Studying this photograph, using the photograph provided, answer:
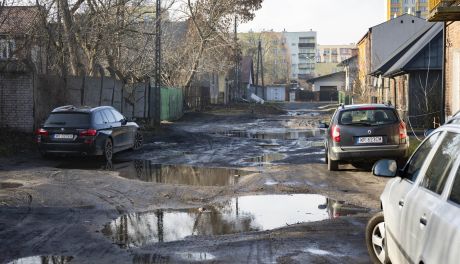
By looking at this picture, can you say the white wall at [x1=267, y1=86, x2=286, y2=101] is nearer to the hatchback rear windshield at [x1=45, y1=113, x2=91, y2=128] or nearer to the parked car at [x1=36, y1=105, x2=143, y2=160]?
the parked car at [x1=36, y1=105, x2=143, y2=160]

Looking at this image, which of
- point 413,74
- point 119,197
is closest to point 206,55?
point 413,74

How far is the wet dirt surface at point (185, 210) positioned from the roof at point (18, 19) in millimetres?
5592

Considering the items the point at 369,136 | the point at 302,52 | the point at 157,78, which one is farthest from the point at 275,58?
the point at 369,136

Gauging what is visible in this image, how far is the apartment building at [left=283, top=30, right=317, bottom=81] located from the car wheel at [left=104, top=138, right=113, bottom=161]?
144 metres

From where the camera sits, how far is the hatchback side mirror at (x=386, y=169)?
516 cm

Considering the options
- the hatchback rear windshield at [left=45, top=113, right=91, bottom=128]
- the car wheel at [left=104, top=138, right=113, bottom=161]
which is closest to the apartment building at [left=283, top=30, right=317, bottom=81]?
the car wheel at [left=104, top=138, right=113, bottom=161]

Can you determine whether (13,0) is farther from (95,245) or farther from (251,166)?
(95,245)

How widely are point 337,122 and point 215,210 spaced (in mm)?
5119

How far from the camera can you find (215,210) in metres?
8.98

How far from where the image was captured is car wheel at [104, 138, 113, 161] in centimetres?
1529

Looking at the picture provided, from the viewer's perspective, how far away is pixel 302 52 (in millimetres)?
159375

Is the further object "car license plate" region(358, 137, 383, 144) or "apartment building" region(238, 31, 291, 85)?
"apartment building" region(238, 31, 291, 85)

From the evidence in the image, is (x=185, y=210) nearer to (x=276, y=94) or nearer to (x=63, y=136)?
(x=63, y=136)

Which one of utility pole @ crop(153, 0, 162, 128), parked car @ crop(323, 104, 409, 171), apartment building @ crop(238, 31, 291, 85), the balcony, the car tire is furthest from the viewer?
apartment building @ crop(238, 31, 291, 85)
